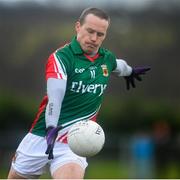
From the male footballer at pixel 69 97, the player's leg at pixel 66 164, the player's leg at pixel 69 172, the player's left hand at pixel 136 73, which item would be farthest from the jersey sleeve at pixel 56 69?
the player's left hand at pixel 136 73

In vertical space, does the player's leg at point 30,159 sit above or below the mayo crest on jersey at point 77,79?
below

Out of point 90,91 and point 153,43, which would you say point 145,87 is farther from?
point 90,91

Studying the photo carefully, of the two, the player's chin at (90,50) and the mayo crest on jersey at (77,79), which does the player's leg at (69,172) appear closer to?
the mayo crest on jersey at (77,79)

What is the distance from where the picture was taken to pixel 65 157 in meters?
10.1

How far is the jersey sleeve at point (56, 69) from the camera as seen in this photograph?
9797mm

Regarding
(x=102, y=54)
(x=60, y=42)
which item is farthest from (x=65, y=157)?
(x=60, y=42)

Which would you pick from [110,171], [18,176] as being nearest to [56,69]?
[18,176]

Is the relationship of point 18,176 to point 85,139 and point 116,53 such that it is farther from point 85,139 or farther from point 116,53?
point 116,53

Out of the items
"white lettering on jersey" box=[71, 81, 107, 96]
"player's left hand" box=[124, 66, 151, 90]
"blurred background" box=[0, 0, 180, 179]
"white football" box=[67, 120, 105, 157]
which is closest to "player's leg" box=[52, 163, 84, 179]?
"white football" box=[67, 120, 105, 157]

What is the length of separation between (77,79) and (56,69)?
30 cm

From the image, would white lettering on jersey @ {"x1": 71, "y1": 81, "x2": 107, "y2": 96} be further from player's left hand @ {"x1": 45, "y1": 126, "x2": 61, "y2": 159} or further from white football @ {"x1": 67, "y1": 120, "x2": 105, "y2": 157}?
player's left hand @ {"x1": 45, "y1": 126, "x2": 61, "y2": 159}

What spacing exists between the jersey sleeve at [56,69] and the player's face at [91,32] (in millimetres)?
350

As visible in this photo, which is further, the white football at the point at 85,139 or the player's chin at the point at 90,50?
the player's chin at the point at 90,50

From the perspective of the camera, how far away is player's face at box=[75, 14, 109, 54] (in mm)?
9938
